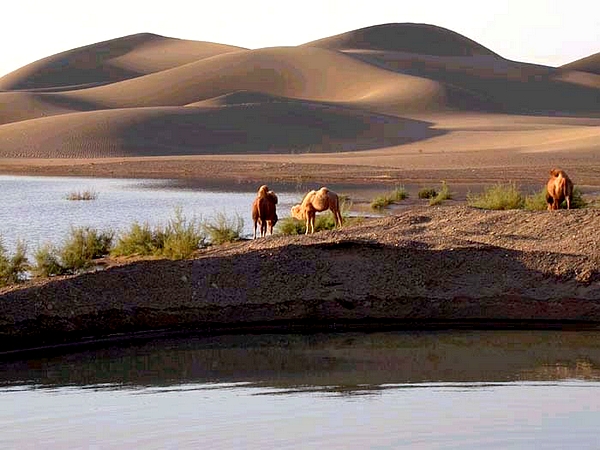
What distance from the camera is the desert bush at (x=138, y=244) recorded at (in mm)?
22812

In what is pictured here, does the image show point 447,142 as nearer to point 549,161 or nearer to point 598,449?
point 549,161

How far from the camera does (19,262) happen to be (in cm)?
2005

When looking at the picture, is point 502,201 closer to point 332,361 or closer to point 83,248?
point 83,248

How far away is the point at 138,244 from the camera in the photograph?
23.1m

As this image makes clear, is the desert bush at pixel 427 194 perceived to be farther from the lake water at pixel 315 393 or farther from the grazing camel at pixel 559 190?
the lake water at pixel 315 393

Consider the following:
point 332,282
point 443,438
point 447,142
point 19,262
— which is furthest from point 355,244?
point 447,142

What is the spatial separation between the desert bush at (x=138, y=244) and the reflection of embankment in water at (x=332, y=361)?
25.2 ft

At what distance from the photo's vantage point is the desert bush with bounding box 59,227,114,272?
824 inches

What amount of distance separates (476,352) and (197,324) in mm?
3744

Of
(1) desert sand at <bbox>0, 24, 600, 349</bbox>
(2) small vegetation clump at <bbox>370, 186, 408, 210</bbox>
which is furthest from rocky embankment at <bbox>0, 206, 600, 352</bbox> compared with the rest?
(2) small vegetation clump at <bbox>370, 186, 408, 210</bbox>

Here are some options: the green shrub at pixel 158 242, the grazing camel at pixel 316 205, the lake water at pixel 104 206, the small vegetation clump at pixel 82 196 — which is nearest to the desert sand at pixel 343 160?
the green shrub at pixel 158 242

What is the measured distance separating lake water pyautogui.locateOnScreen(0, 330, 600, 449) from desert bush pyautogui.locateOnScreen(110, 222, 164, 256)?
25.0 feet

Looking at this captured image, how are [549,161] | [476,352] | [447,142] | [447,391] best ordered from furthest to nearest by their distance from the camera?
[447,142], [549,161], [476,352], [447,391]

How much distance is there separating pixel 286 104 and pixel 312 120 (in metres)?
7.62
